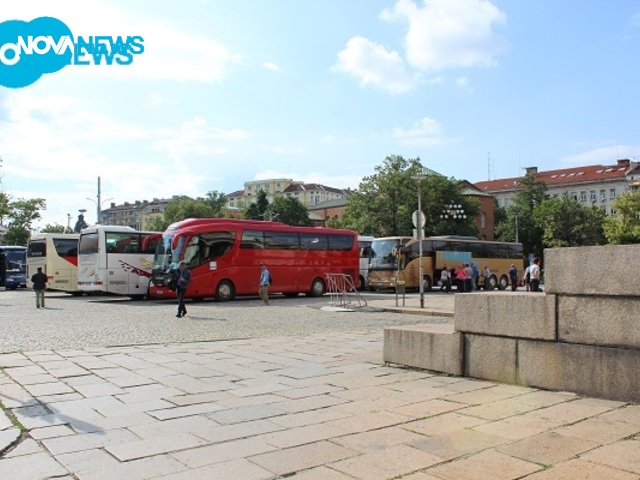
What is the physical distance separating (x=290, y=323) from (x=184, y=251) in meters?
9.42

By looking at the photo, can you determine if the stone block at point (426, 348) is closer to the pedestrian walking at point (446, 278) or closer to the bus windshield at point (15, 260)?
the pedestrian walking at point (446, 278)

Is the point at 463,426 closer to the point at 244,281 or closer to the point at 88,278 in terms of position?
the point at 244,281

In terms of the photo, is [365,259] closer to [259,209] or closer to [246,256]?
[246,256]

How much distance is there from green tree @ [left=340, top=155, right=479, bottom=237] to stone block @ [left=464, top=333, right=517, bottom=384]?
2100 inches

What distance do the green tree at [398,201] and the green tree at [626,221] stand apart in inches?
608

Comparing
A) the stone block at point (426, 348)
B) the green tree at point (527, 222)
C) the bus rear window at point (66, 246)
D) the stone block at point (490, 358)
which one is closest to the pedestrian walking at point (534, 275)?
the stone block at point (426, 348)

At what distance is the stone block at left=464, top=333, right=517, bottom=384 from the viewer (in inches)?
255

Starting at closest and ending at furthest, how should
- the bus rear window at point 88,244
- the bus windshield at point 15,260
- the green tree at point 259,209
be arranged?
the bus rear window at point 88,244, the bus windshield at point 15,260, the green tree at point 259,209

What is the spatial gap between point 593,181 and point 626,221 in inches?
2272

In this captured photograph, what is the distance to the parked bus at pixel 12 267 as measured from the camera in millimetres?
39688

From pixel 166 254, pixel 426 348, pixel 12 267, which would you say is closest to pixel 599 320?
pixel 426 348

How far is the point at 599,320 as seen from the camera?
566cm

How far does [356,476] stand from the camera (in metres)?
3.81

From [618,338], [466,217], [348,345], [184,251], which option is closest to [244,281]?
[184,251]
